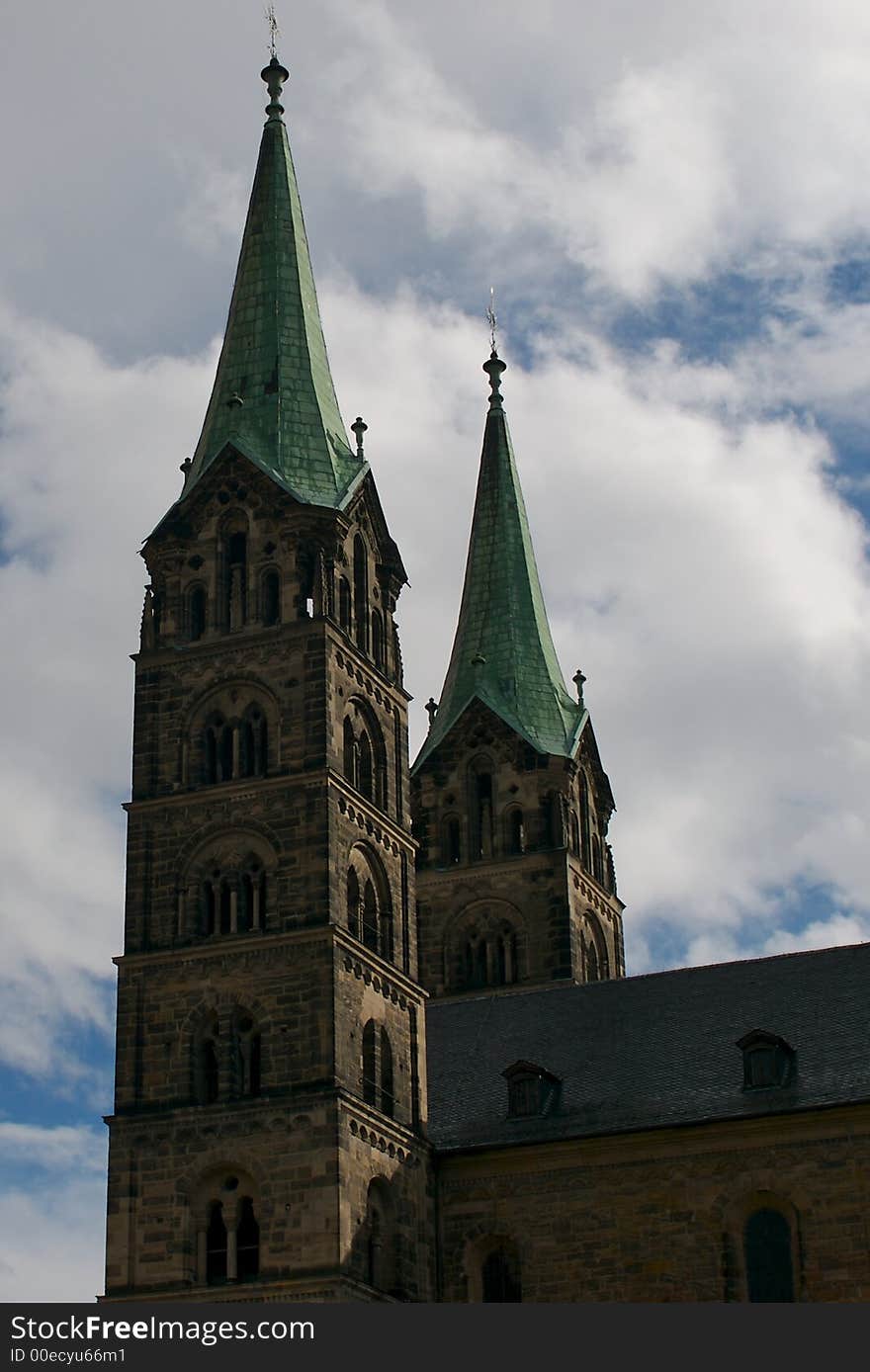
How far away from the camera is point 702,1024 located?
53844 millimetres

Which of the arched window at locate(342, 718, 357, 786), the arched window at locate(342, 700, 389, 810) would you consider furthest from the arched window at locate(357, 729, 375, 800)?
the arched window at locate(342, 718, 357, 786)

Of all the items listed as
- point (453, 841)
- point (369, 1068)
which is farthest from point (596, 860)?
point (369, 1068)

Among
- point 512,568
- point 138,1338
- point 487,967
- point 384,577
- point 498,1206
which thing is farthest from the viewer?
point 512,568

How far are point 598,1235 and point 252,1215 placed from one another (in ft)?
25.1

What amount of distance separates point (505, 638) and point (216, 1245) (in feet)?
93.7

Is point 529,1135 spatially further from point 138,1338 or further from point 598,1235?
point 138,1338

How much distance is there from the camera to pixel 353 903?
51.3m

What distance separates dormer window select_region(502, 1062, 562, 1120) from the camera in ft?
172

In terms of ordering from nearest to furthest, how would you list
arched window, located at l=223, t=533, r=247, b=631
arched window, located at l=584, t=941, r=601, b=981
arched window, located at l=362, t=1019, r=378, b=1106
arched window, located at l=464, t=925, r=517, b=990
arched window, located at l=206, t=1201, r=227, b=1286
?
arched window, located at l=206, t=1201, r=227, b=1286 < arched window, located at l=362, t=1019, r=378, b=1106 < arched window, located at l=223, t=533, r=247, b=631 < arched window, located at l=464, t=925, r=517, b=990 < arched window, located at l=584, t=941, r=601, b=981

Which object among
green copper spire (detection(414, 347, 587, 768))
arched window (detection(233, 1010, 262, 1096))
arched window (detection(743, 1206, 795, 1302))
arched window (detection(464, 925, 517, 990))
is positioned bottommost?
arched window (detection(743, 1206, 795, 1302))

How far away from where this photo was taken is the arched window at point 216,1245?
47.2m

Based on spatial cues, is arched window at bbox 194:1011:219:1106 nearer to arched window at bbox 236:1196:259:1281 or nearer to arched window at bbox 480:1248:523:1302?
arched window at bbox 236:1196:259:1281

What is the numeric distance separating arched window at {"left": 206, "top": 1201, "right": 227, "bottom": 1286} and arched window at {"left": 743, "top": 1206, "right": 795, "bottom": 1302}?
11.0 metres

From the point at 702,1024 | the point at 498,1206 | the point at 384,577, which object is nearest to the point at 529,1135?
the point at 498,1206
